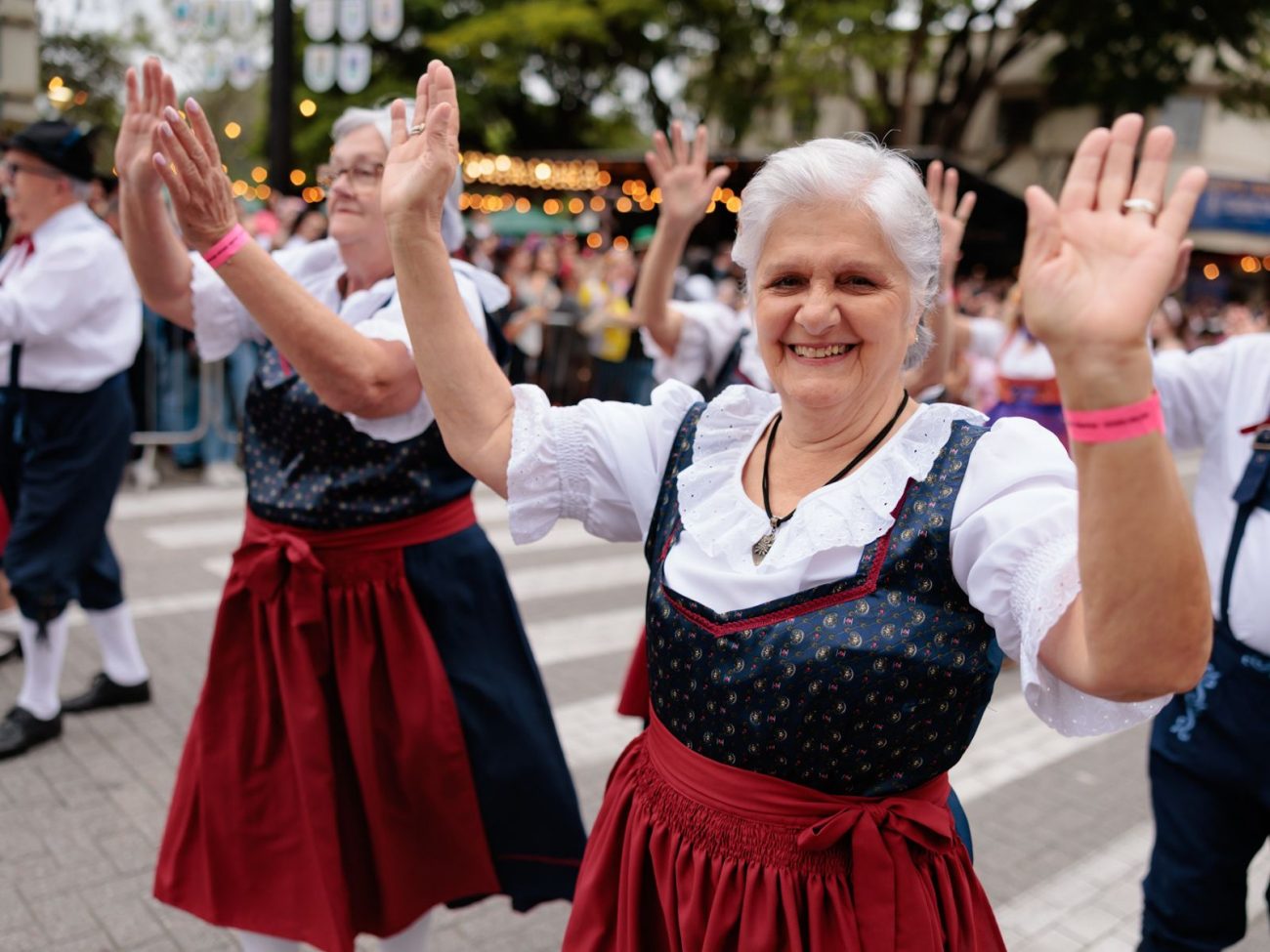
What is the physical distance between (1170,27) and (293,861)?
24041 mm

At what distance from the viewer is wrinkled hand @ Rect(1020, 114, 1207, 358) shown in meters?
1.09

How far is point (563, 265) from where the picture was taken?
1379 cm

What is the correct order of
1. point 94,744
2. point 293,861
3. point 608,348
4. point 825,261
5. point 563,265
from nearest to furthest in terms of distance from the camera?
point 825,261, point 293,861, point 94,744, point 608,348, point 563,265

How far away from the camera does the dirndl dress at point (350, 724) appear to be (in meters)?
2.49

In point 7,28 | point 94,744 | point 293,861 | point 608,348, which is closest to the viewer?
point 293,861

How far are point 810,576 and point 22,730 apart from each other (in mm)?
3415

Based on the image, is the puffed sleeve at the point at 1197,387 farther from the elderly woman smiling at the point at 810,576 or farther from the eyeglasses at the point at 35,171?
the eyeglasses at the point at 35,171

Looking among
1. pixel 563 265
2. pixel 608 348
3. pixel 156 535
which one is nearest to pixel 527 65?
pixel 563 265

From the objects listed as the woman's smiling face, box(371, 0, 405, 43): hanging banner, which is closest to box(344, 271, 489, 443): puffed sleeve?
the woman's smiling face

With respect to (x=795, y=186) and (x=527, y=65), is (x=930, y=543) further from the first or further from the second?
(x=527, y=65)

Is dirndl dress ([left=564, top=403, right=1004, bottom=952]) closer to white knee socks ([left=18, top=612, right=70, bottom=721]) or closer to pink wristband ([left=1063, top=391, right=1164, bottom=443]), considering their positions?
pink wristband ([left=1063, top=391, right=1164, bottom=443])

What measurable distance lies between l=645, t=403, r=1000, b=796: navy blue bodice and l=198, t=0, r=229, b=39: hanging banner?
11.8 m

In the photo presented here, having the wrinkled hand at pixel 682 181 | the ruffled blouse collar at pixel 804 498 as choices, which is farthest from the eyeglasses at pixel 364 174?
the ruffled blouse collar at pixel 804 498

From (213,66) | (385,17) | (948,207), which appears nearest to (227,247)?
(948,207)
